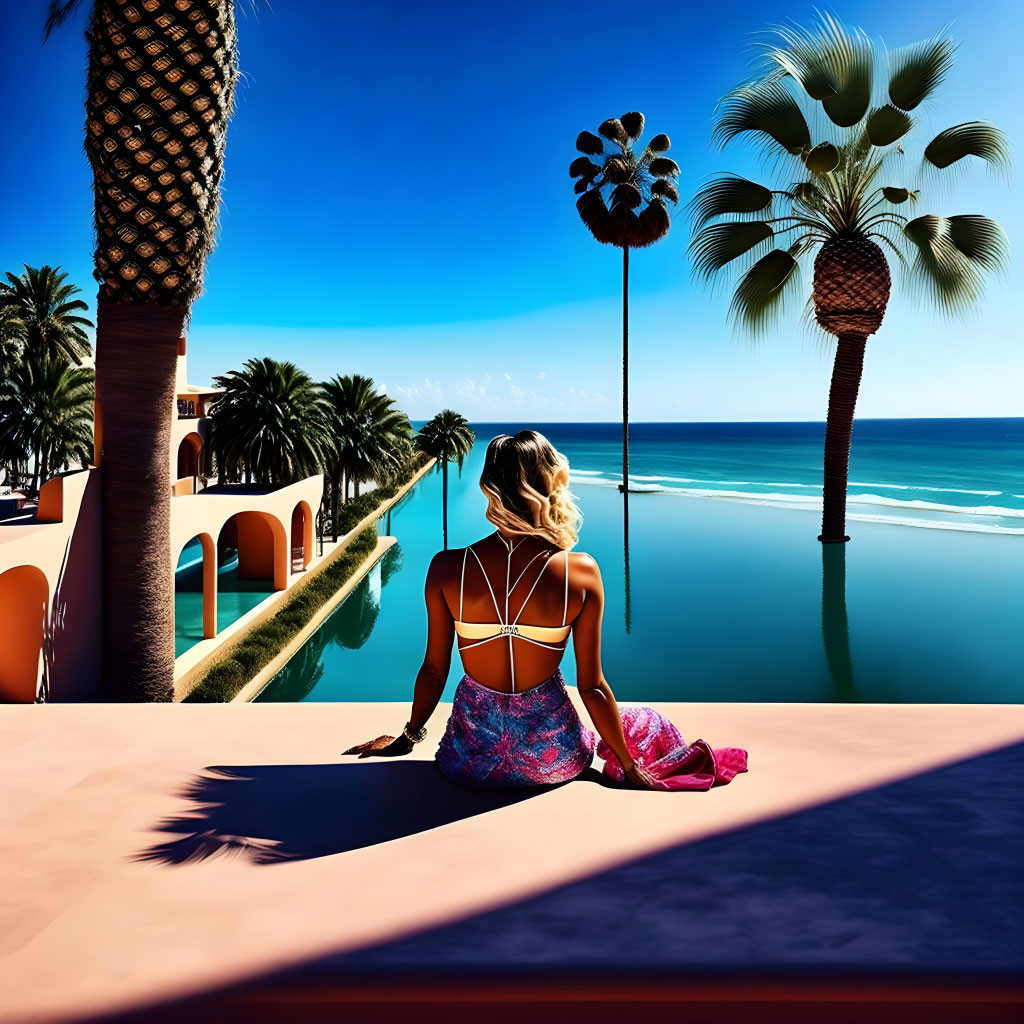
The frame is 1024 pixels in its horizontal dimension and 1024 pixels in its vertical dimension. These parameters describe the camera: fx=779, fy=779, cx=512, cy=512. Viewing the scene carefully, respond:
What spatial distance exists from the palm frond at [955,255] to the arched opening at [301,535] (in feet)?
56.5

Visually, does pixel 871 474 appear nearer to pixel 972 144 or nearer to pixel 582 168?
pixel 582 168

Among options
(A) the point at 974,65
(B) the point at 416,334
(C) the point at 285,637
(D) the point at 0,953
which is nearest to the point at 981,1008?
(D) the point at 0,953

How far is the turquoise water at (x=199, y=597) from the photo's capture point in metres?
15.7

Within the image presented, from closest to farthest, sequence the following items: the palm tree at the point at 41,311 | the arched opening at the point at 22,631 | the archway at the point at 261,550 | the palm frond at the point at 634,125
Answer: the arched opening at the point at 22,631 → the archway at the point at 261,550 → the palm frond at the point at 634,125 → the palm tree at the point at 41,311

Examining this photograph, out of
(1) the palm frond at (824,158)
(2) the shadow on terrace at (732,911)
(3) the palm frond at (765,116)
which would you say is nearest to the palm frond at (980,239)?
(1) the palm frond at (824,158)

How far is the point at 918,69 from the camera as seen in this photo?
10.9 metres

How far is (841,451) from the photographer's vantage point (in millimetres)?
12695

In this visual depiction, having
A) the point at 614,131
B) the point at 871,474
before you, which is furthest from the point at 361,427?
the point at 871,474

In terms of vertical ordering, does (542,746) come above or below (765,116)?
below

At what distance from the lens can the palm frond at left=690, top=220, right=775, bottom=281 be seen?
12.0 metres

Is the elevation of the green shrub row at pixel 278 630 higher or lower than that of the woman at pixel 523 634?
lower

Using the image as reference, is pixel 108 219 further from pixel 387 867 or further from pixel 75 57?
pixel 387 867

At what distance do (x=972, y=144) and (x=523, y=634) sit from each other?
11827 mm

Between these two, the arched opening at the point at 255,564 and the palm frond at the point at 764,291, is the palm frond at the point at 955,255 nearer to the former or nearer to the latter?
the palm frond at the point at 764,291
